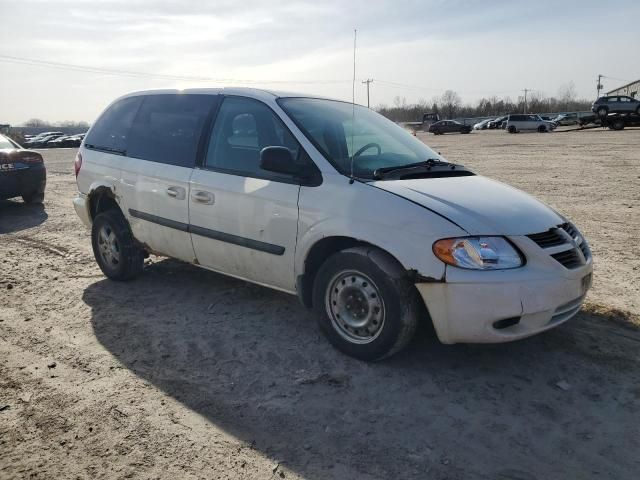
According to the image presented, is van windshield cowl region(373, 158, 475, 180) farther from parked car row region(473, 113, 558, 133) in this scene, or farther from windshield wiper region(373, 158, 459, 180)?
parked car row region(473, 113, 558, 133)

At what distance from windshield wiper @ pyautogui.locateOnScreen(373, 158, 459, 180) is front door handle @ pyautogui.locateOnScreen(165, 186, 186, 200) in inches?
65.2

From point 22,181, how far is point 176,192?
625 cm

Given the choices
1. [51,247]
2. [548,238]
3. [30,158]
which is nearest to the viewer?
[548,238]

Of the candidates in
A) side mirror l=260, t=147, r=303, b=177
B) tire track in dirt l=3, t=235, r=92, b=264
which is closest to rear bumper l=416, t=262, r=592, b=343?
side mirror l=260, t=147, r=303, b=177

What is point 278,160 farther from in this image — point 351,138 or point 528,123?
point 528,123

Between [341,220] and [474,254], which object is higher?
[341,220]

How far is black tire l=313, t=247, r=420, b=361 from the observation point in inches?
123

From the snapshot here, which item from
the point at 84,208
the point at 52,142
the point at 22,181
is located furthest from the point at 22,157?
the point at 52,142

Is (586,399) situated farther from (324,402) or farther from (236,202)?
(236,202)

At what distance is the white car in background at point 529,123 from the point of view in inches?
1775

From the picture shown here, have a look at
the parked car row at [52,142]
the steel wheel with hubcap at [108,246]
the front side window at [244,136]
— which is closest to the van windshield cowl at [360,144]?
the front side window at [244,136]

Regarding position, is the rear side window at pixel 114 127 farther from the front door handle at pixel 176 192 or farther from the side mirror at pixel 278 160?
the side mirror at pixel 278 160

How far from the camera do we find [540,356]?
11.4ft

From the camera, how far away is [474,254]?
2.95m
